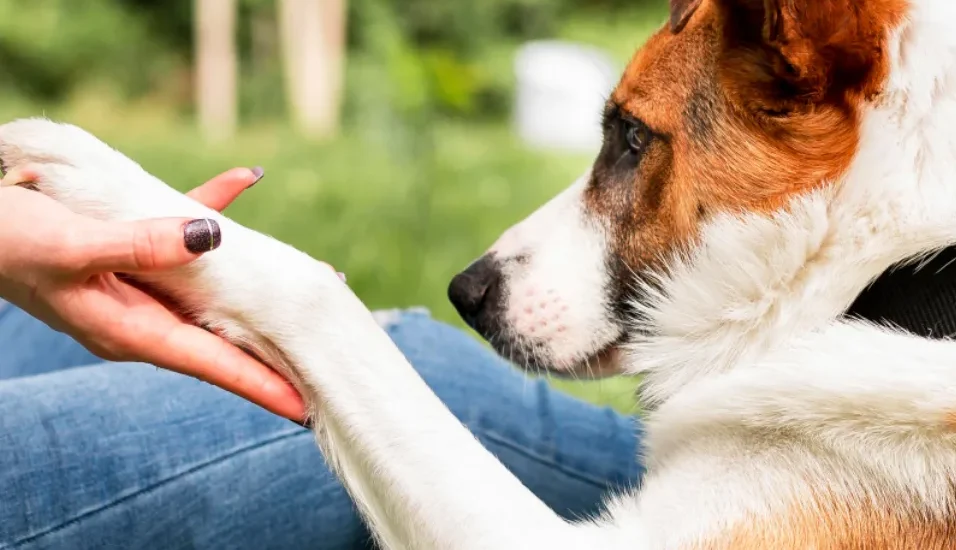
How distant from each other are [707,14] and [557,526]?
33.7 inches

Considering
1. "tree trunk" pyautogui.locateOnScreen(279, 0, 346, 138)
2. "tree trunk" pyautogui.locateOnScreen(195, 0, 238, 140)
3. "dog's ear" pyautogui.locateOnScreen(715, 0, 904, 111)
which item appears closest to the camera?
"dog's ear" pyautogui.locateOnScreen(715, 0, 904, 111)

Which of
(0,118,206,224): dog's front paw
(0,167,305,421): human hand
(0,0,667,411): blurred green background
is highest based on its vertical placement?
(0,118,206,224): dog's front paw

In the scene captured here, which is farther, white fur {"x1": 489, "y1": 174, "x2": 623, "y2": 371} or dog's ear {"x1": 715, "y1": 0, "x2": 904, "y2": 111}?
white fur {"x1": 489, "y1": 174, "x2": 623, "y2": 371}

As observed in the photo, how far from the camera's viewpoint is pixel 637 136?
5.09ft

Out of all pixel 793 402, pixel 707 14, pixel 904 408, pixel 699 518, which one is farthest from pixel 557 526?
pixel 707 14

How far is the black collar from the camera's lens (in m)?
1.22

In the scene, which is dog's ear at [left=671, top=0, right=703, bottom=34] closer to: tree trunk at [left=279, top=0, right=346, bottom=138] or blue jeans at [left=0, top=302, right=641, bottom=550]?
blue jeans at [left=0, top=302, right=641, bottom=550]

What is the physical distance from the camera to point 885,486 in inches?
46.5

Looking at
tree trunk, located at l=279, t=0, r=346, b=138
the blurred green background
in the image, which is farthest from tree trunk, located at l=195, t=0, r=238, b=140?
tree trunk, located at l=279, t=0, r=346, b=138

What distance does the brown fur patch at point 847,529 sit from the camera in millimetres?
A: 1152

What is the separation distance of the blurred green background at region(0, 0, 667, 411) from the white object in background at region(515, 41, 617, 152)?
35 cm

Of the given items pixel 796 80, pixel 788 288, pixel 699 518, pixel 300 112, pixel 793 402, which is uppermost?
pixel 796 80

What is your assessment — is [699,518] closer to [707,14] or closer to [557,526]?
[557,526]

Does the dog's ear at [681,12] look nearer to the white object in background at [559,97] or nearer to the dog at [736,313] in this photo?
the dog at [736,313]
